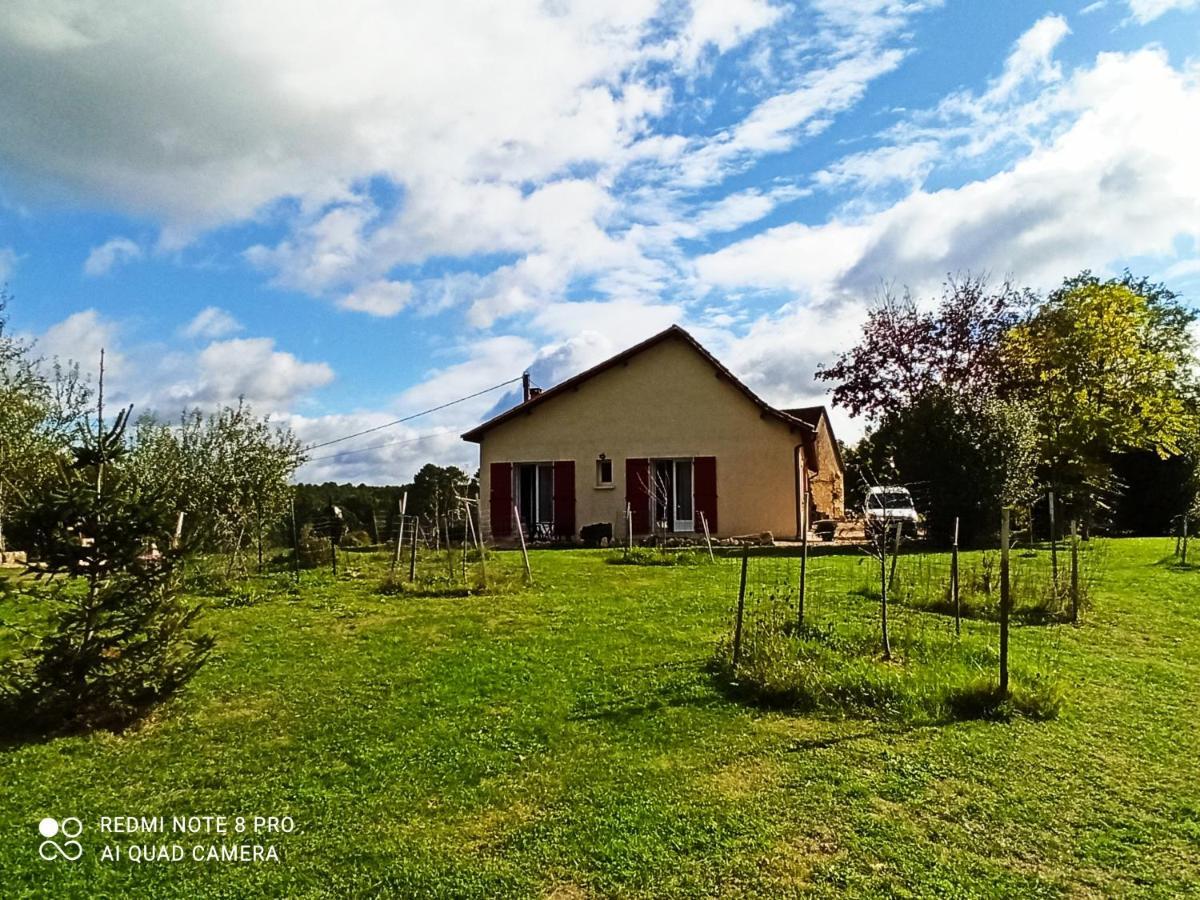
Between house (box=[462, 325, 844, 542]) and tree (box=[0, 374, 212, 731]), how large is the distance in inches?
608

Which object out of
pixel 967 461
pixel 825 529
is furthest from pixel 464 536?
pixel 825 529

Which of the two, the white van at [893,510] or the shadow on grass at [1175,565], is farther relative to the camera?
the shadow on grass at [1175,565]

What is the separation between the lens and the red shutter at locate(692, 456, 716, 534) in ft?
70.8

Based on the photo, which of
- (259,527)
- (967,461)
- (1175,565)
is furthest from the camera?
(967,461)

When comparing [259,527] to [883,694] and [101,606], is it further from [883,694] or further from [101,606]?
[883,694]

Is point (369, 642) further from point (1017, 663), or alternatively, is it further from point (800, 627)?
point (1017, 663)

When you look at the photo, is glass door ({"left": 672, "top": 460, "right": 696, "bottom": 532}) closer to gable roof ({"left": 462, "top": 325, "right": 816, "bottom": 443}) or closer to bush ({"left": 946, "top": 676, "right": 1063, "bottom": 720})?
gable roof ({"left": 462, "top": 325, "right": 816, "bottom": 443})

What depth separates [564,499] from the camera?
22328 millimetres

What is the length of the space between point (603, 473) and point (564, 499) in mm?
1313

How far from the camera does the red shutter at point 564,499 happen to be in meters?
22.2

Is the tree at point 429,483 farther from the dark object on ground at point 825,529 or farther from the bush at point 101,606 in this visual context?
the bush at point 101,606

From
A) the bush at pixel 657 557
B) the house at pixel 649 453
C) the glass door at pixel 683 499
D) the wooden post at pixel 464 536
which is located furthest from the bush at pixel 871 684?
the glass door at pixel 683 499

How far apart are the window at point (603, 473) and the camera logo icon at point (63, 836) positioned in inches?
697

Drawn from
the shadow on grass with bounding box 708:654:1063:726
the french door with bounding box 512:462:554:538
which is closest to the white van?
the shadow on grass with bounding box 708:654:1063:726
